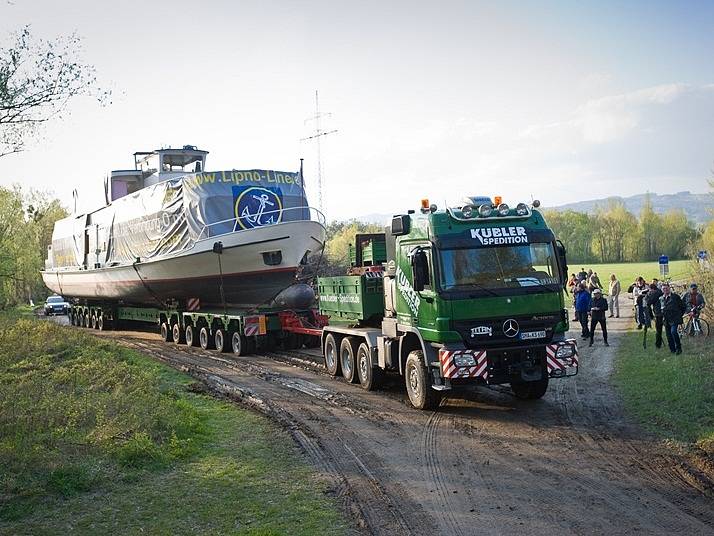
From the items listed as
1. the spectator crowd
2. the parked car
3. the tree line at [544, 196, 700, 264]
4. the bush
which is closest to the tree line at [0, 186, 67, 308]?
the parked car

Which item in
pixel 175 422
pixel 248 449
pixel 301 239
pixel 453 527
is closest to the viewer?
pixel 453 527

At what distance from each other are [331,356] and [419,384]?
429 cm

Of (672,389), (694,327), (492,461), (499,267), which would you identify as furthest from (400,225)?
(694,327)

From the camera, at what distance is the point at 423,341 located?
1137cm

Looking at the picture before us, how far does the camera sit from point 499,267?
1113cm

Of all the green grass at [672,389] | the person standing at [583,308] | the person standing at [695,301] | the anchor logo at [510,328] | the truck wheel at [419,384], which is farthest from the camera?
the person standing at [583,308]

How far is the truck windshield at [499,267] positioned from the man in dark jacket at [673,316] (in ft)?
18.4

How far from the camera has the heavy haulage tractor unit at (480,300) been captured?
10.9m

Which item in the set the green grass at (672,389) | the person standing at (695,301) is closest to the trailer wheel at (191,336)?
the green grass at (672,389)

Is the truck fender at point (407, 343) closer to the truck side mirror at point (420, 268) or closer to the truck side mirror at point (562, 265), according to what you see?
the truck side mirror at point (420, 268)

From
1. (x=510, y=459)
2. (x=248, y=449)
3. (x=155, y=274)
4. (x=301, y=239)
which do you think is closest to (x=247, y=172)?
(x=301, y=239)

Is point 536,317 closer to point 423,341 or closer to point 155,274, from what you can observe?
point 423,341

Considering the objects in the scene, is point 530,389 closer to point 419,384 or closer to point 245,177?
point 419,384

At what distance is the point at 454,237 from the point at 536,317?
5.95 feet
